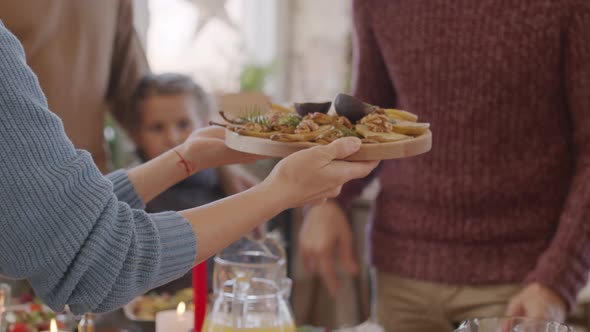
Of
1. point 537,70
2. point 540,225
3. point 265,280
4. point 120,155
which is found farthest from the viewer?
point 120,155

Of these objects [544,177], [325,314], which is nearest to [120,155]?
[325,314]

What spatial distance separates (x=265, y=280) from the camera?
1.17 metres

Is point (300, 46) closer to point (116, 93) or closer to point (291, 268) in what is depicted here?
point (291, 268)

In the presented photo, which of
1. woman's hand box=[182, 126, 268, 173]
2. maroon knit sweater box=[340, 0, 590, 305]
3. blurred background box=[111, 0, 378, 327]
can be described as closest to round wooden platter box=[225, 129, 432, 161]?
woman's hand box=[182, 126, 268, 173]

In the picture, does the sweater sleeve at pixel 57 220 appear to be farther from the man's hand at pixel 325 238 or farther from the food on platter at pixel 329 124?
the man's hand at pixel 325 238

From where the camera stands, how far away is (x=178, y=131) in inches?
92.6

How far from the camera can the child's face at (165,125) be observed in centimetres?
231

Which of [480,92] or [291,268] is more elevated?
[480,92]

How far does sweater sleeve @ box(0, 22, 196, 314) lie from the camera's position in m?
0.81

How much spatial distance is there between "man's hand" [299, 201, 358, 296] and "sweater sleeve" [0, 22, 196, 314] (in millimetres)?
802

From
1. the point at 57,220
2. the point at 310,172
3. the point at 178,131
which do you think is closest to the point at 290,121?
the point at 310,172

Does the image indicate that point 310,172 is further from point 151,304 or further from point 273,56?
point 273,56

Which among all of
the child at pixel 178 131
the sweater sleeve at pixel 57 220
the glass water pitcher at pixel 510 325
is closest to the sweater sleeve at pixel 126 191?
the sweater sleeve at pixel 57 220

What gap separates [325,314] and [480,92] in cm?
197
